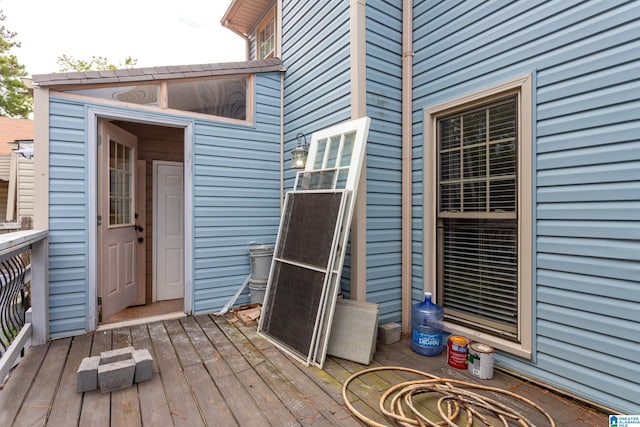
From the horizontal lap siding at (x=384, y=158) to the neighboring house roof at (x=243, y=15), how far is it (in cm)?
280

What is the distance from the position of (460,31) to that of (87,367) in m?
3.71

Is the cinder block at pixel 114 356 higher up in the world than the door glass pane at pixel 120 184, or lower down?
lower down

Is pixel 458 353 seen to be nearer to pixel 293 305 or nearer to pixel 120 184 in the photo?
pixel 293 305

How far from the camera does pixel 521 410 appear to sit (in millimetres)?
1792

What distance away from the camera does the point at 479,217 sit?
8.21ft

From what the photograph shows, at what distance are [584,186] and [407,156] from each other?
1.41m

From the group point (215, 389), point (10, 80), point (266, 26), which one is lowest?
point (215, 389)

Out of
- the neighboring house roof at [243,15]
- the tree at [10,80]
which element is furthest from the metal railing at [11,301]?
the tree at [10,80]

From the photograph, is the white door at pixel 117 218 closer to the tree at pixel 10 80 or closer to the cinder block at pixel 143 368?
the cinder block at pixel 143 368

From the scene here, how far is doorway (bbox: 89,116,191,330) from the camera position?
124 inches

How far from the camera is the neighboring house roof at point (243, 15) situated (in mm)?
4979

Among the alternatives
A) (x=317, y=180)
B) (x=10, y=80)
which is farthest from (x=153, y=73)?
(x=10, y=80)

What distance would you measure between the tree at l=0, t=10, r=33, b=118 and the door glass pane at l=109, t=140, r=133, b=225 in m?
14.3

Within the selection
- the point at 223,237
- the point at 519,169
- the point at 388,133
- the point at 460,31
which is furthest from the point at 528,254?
the point at 223,237
